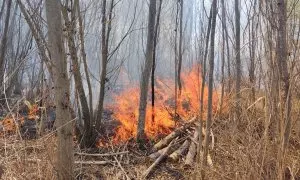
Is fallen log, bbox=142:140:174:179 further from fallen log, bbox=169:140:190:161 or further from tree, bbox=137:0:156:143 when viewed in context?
tree, bbox=137:0:156:143

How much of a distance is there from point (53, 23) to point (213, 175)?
6.35 ft

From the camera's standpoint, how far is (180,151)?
16.2 feet

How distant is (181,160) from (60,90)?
2.25 meters

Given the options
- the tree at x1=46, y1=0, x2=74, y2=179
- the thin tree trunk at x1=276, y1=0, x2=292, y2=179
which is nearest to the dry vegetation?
the tree at x1=46, y1=0, x2=74, y2=179

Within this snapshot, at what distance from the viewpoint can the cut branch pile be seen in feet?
15.3

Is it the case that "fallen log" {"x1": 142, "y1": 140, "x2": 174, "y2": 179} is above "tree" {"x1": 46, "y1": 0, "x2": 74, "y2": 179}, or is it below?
below

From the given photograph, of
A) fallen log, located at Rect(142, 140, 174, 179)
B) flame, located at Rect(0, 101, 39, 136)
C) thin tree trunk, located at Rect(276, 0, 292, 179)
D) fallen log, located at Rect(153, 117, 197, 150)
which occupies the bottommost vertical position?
fallen log, located at Rect(142, 140, 174, 179)

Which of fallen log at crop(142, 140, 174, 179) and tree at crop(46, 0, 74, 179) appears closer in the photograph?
tree at crop(46, 0, 74, 179)

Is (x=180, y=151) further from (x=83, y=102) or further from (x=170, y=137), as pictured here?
(x=83, y=102)

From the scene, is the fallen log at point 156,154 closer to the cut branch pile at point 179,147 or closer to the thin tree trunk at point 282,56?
the cut branch pile at point 179,147

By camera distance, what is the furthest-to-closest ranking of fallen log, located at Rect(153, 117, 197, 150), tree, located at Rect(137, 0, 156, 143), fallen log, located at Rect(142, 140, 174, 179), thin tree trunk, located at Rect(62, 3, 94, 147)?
tree, located at Rect(137, 0, 156, 143) < fallen log, located at Rect(153, 117, 197, 150) < thin tree trunk, located at Rect(62, 3, 94, 147) < fallen log, located at Rect(142, 140, 174, 179)

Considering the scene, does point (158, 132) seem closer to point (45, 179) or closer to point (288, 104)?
point (45, 179)

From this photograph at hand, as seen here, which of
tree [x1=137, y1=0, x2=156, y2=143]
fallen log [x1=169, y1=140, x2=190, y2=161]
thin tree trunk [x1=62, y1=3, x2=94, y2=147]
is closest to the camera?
thin tree trunk [x1=62, y1=3, x2=94, y2=147]

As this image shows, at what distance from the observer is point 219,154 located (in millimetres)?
3836
